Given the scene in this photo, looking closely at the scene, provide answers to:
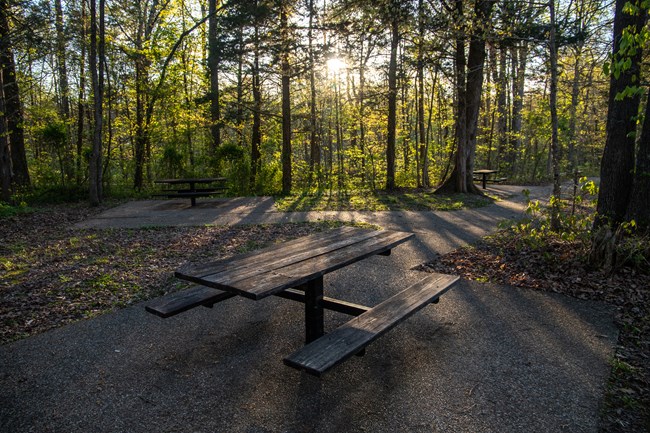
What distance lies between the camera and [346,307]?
326 cm

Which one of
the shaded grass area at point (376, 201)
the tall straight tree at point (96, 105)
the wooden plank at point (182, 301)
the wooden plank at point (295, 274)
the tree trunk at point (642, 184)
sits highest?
the tall straight tree at point (96, 105)

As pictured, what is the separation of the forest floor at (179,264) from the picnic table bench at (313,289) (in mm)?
1307

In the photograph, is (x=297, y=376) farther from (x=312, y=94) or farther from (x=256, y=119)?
(x=312, y=94)

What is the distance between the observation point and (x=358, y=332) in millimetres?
2486

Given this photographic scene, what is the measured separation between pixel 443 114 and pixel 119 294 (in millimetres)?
19427

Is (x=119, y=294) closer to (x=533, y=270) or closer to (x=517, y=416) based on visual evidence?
(x=517, y=416)

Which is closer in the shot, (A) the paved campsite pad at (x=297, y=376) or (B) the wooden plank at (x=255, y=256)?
(A) the paved campsite pad at (x=297, y=376)

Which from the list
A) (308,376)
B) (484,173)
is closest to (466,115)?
(484,173)

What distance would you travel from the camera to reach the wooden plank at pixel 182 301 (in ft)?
9.11

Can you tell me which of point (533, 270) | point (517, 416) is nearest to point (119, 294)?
point (517, 416)

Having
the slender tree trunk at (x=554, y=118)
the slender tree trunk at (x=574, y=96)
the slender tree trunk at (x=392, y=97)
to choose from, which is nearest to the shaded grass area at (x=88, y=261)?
the slender tree trunk at (x=554, y=118)

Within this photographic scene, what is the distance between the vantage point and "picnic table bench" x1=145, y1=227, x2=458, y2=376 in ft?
7.55

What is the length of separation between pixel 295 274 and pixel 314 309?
459mm

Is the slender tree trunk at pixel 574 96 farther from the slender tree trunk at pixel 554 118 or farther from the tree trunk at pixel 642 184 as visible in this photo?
the tree trunk at pixel 642 184
